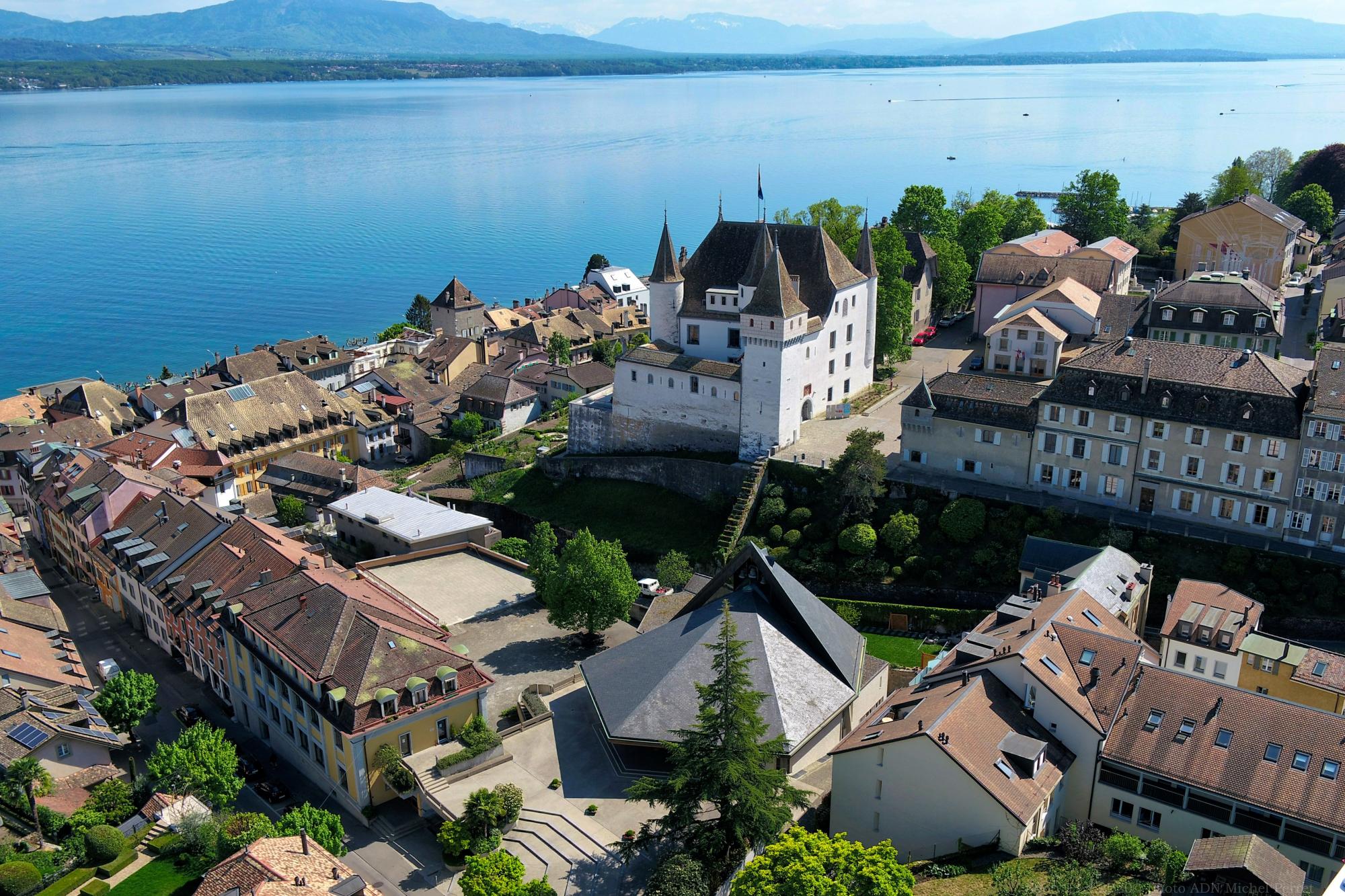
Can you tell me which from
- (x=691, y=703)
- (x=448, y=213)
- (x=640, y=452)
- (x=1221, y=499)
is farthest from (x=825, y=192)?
(x=691, y=703)

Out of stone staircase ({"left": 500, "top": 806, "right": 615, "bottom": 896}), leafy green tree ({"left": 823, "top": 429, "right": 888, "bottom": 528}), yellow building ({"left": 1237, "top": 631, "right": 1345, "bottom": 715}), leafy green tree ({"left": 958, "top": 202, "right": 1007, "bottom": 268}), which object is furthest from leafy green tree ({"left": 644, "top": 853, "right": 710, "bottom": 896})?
leafy green tree ({"left": 958, "top": 202, "right": 1007, "bottom": 268})

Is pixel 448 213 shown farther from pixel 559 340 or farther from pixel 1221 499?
pixel 1221 499

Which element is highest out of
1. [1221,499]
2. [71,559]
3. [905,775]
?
[1221,499]

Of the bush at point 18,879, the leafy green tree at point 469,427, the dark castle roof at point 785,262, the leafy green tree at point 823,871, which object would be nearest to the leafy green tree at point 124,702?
the bush at point 18,879

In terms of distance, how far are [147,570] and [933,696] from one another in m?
35.5

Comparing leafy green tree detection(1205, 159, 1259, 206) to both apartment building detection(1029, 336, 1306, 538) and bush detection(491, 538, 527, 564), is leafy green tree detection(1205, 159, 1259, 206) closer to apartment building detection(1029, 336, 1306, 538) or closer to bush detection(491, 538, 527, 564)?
apartment building detection(1029, 336, 1306, 538)

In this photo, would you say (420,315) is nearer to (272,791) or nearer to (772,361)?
(772,361)

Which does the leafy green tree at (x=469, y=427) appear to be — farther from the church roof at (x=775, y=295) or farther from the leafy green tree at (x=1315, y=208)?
the leafy green tree at (x=1315, y=208)

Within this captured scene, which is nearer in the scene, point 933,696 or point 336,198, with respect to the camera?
point 933,696

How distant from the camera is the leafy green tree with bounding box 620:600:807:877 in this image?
2869cm

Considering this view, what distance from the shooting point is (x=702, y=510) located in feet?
192

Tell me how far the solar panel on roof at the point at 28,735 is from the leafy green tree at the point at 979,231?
7233 centimetres

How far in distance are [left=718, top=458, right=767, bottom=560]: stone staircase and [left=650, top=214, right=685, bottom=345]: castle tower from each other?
12135 millimetres

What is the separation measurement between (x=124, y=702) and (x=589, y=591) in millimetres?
17876
